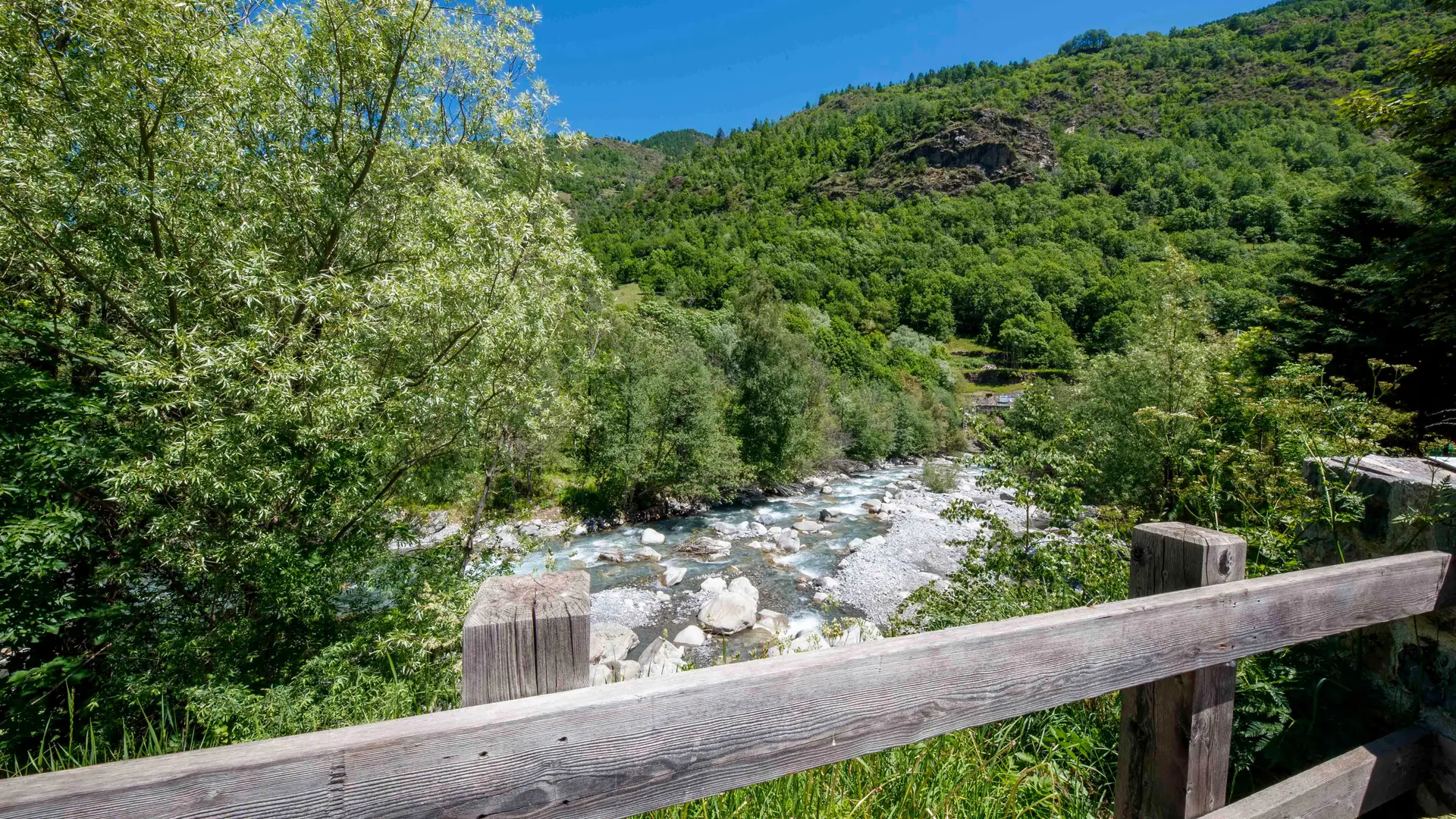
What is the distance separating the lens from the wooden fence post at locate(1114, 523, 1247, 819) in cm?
154

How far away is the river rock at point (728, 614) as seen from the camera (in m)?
10.4

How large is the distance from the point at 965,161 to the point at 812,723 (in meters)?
130

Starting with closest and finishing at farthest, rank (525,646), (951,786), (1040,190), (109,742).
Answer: (525,646) → (951,786) → (109,742) → (1040,190)

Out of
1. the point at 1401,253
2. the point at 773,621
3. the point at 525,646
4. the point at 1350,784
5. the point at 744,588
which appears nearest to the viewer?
the point at 525,646

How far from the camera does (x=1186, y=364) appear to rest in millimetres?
8859

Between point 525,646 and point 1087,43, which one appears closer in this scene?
point 525,646

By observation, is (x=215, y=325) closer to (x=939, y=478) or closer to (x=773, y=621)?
(x=773, y=621)

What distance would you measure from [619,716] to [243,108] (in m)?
6.82

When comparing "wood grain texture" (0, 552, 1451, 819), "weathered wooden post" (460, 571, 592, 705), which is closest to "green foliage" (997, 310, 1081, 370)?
"wood grain texture" (0, 552, 1451, 819)

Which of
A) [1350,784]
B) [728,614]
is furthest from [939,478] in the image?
[1350,784]

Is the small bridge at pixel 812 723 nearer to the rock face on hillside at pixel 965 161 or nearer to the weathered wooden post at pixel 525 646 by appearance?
the weathered wooden post at pixel 525 646

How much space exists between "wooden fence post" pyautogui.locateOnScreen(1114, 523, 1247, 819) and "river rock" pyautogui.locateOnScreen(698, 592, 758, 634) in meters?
9.22

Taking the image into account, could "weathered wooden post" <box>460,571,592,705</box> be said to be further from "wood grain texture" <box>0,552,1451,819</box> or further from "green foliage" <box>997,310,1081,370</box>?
"green foliage" <box>997,310,1081,370</box>

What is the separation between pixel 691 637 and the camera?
9883 mm
